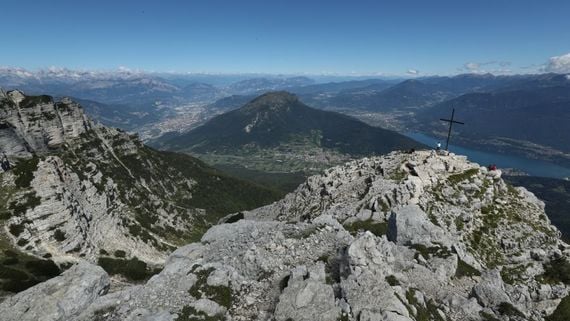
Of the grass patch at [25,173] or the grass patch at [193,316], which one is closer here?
the grass patch at [193,316]

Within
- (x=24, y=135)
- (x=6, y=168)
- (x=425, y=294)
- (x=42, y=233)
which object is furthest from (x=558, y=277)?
(x=24, y=135)

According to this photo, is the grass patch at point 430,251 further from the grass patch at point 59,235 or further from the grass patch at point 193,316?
the grass patch at point 59,235

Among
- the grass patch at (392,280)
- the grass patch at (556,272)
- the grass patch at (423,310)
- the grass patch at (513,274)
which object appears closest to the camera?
the grass patch at (423,310)

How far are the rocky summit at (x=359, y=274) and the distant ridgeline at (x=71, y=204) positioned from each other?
34.4 metres

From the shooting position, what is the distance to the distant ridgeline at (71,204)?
73.5 metres

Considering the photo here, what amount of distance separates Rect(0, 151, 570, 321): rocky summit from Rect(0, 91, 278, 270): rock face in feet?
181

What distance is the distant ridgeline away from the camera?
73500 mm

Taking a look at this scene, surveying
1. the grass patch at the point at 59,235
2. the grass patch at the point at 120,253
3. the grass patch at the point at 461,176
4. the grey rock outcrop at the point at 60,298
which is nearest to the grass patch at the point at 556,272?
the grass patch at the point at 461,176

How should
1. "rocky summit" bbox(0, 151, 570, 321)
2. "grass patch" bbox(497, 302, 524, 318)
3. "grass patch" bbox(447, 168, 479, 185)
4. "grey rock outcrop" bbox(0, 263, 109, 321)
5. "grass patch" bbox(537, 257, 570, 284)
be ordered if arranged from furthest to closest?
"grass patch" bbox(447, 168, 479, 185) → "grass patch" bbox(537, 257, 570, 284) → "grey rock outcrop" bbox(0, 263, 109, 321) → "grass patch" bbox(497, 302, 524, 318) → "rocky summit" bbox(0, 151, 570, 321)

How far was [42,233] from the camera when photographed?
78.7 meters

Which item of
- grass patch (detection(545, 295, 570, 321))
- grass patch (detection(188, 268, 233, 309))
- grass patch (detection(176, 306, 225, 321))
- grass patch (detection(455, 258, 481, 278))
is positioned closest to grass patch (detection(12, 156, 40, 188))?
grass patch (detection(188, 268, 233, 309))

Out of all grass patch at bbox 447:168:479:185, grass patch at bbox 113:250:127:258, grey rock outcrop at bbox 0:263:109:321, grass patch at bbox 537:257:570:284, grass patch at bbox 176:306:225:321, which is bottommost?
grass patch at bbox 113:250:127:258

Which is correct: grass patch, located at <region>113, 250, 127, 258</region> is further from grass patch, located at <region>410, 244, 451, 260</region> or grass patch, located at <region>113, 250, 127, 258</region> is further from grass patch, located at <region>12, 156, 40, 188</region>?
grass patch, located at <region>410, 244, 451, 260</region>

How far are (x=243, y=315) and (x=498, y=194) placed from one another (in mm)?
46108
